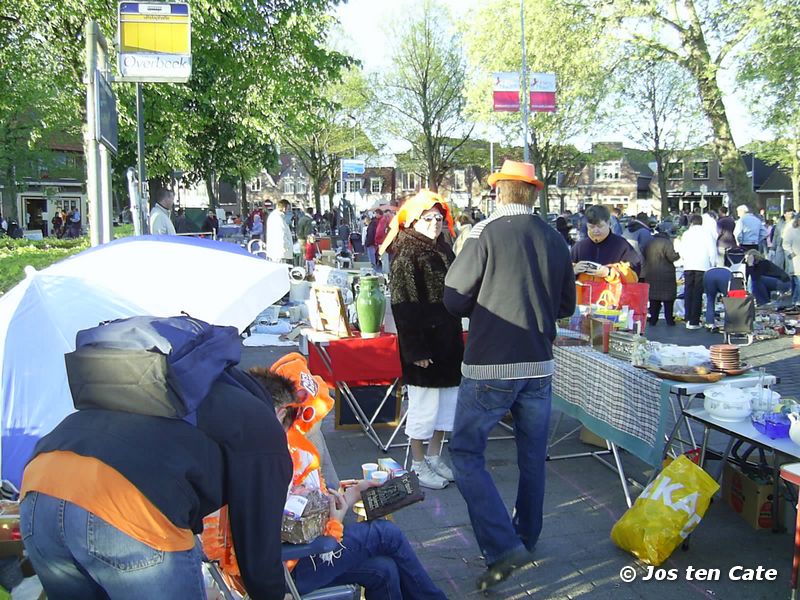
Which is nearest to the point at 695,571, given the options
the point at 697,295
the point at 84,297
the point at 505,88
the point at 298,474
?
the point at 298,474

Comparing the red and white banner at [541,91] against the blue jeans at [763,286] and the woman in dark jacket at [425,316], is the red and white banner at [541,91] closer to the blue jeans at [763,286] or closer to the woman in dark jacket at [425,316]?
the blue jeans at [763,286]

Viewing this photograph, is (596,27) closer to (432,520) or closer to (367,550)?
(432,520)

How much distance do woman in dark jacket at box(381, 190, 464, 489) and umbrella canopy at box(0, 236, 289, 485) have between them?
1004 millimetres

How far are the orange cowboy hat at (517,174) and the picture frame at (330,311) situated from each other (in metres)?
2.21

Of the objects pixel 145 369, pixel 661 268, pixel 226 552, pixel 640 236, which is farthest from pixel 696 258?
pixel 145 369

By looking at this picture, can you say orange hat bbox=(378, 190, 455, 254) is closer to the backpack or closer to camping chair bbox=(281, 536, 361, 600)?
camping chair bbox=(281, 536, 361, 600)

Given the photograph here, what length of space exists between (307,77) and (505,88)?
6.31 m

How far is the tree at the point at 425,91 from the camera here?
3662 cm

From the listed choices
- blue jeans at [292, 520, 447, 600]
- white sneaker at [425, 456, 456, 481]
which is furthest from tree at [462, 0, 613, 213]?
blue jeans at [292, 520, 447, 600]

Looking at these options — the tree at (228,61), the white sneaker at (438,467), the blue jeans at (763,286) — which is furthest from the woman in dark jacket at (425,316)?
the blue jeans at (763,286)

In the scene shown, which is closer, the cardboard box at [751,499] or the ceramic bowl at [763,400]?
the ceramic bowl at [763,400]

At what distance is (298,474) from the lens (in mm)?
2549

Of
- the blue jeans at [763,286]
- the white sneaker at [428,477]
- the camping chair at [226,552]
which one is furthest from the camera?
the blue jeans at [763,286]

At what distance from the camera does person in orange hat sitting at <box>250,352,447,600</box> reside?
8.14 ft
